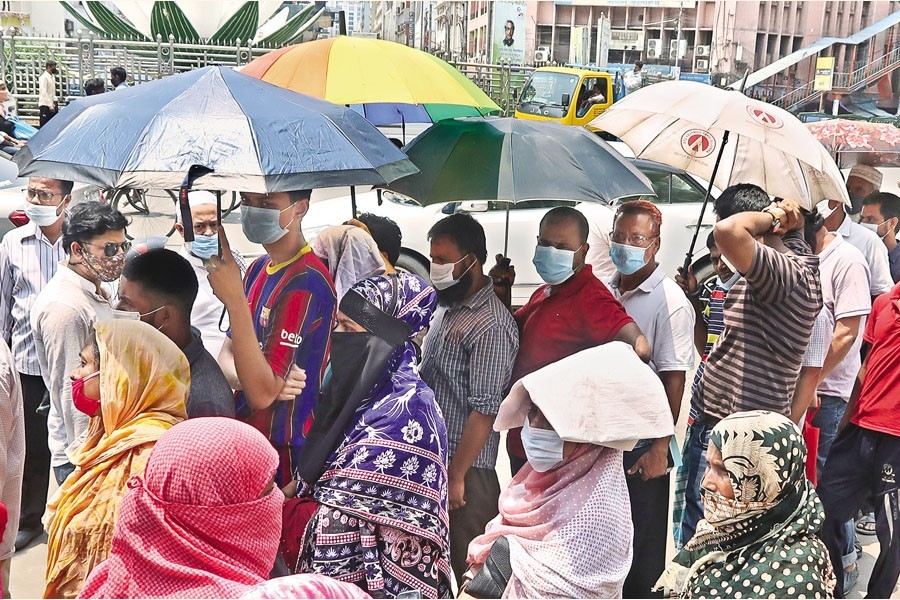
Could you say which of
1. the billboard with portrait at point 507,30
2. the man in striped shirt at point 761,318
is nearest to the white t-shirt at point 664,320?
the man in striped shirt at point 761,318

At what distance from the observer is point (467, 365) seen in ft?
11.8

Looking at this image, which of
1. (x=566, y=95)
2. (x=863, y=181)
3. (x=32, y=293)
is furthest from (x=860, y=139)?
(x=566, y=95)

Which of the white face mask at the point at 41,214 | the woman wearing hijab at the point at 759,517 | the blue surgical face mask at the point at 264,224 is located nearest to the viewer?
the woman wearing hijab at the point at 759,517

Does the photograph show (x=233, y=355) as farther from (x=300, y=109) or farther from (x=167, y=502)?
(x=167, y=502)

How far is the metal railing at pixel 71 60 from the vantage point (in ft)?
64.0

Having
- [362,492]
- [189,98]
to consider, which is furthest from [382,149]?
[362,492]

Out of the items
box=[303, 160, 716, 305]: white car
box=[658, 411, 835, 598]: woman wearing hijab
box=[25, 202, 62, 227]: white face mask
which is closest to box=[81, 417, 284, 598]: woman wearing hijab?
box=[658, 411, 835, 598]: woman wearing hijab

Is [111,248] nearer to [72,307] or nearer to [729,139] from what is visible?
[72,307]

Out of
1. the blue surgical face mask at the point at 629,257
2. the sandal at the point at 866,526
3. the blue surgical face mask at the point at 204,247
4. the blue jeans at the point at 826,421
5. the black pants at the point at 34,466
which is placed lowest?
the sandal at the point at 866,526

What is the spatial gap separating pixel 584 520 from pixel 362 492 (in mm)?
697

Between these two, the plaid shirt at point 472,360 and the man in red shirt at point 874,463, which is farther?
the man in red shirt at point 874,463

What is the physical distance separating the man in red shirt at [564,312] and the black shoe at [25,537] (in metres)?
2.36

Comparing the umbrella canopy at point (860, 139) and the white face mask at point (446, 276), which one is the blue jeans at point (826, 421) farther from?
the white face mask at point (446, 276)

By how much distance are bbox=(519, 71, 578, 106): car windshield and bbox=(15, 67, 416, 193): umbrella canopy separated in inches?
663
